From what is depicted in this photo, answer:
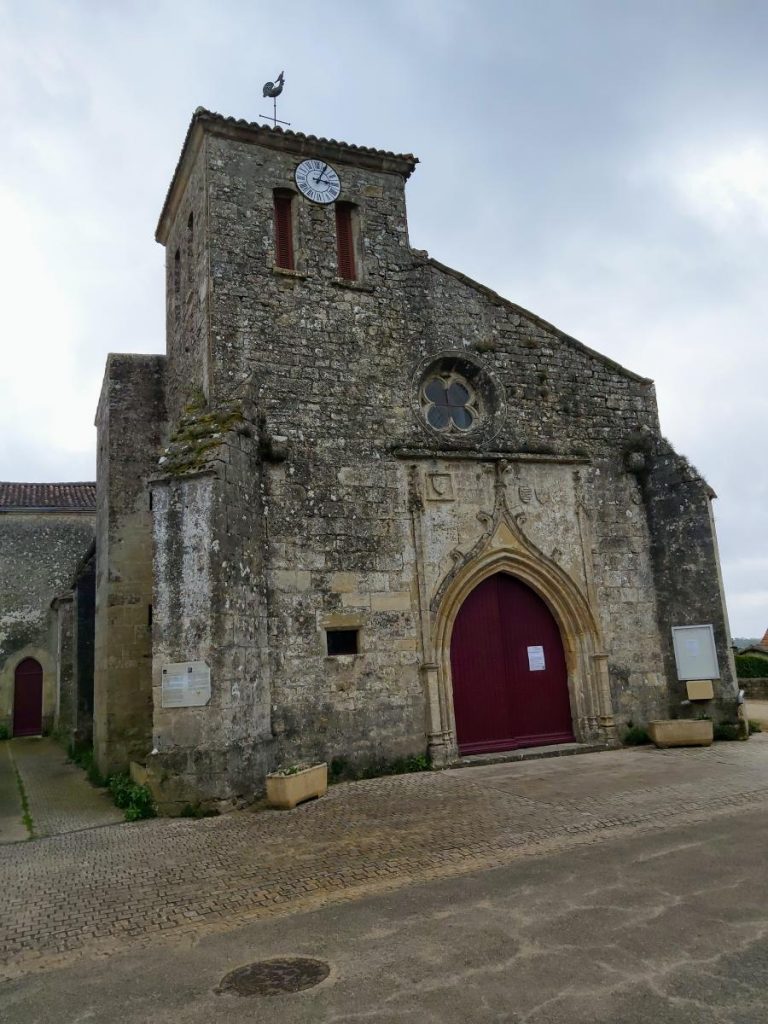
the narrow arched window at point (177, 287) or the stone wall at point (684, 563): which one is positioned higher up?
the narrow arched window at point (177, 287)

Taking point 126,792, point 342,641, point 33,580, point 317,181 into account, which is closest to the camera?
point 126,792

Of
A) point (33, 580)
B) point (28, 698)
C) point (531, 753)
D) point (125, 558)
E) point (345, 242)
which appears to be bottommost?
point (531, 753)

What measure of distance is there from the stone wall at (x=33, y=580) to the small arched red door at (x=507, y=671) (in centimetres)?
1592

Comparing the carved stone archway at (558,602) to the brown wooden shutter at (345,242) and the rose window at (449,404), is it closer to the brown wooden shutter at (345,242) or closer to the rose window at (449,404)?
the rose window at (449,404)

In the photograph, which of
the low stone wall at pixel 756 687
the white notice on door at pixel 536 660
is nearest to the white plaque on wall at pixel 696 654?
the white notice on door at pixel 536 660

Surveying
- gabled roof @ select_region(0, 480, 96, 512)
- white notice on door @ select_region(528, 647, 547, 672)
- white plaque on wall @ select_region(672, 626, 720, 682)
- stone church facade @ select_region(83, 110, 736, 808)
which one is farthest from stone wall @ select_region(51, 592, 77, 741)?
white plaque on wall @ select_region(672, 626, 720, 682)

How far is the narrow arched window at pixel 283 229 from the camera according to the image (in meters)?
11.1

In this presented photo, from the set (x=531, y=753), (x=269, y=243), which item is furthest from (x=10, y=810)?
(x=269, y=243)

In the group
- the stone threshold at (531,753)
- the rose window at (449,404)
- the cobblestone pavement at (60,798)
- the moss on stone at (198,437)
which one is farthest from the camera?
the rose window at (449,404)

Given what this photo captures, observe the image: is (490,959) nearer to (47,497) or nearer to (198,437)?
(198,437)

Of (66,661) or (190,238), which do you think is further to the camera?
(66,661)

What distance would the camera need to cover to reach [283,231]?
11250 mm

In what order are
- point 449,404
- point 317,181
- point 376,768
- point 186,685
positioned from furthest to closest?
point 449,404 < point 317,181 < point 376,768 < point 186,685

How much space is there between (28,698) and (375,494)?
17463 mm
